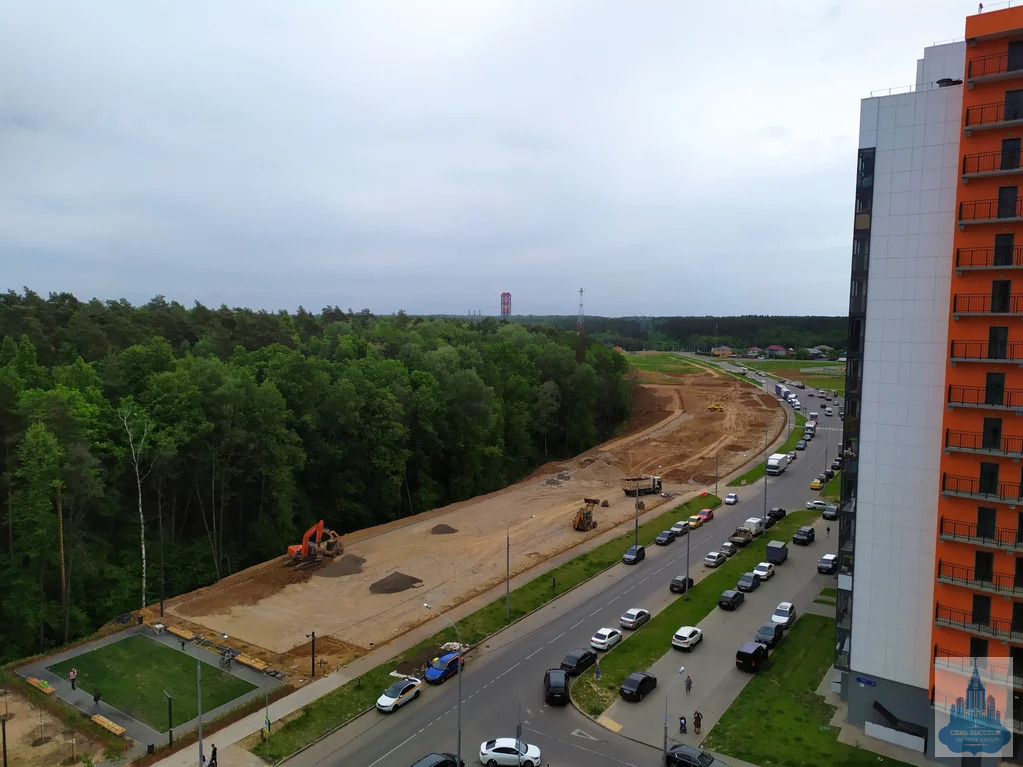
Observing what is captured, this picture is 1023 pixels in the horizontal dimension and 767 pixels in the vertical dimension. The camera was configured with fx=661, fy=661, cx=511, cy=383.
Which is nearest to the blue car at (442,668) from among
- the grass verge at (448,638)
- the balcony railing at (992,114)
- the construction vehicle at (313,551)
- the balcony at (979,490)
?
the grass verge at (448,638)

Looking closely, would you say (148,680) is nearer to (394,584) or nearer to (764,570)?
(394,584)

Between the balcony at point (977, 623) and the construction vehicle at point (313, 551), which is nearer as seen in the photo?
the balcony at point (977, 623)

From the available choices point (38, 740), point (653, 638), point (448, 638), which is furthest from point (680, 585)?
point (38, 740)

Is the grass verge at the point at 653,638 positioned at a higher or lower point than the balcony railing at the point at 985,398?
lower

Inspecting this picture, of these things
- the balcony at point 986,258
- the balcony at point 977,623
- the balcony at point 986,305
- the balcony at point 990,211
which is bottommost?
the balcony at point 977,623

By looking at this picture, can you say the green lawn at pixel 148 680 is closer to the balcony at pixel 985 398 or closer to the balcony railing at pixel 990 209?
the balcony at pixel 985 398

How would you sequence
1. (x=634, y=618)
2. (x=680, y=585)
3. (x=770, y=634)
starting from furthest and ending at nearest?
1. (x=680, y=585)
2. (x=634, y=618)
3. (x=770, y=634)
